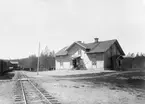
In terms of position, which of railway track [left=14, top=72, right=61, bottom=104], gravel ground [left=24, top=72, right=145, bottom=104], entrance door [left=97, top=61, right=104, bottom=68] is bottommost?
gravel ground [left=24, top=72, right=145, bottom=104]

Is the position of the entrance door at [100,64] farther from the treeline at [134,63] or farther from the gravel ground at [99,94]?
the gravel ground at [99,94]

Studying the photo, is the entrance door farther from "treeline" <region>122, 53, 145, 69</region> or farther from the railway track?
the railway track

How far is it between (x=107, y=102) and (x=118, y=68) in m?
26.5

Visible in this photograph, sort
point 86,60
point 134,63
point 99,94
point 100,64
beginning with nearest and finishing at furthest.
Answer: point 99,94
point 100,64
point 86,60
point 134,63

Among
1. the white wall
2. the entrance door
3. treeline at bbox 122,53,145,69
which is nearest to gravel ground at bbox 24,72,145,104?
the entrance door

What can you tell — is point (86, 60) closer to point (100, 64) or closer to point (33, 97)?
point (100, 64)

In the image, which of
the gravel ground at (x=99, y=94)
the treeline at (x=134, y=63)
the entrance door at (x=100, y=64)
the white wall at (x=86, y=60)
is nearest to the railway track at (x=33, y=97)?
the gravel ground at (x=99, y=94)

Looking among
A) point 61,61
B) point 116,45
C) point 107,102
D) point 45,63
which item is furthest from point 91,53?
point 45,63

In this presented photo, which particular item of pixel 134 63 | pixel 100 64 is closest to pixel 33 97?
pixel 100 64

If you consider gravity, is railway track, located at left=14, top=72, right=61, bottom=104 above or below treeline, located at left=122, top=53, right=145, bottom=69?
below

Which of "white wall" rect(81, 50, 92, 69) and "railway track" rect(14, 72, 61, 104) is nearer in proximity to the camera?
"railway track" rect(14, 72, 61, 104)

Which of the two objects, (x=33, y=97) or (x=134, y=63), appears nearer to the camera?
(x=33, y=97)

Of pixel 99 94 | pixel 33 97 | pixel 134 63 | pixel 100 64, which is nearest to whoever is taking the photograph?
pixel 33 97

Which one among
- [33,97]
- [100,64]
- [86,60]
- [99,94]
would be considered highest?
[86,60]
